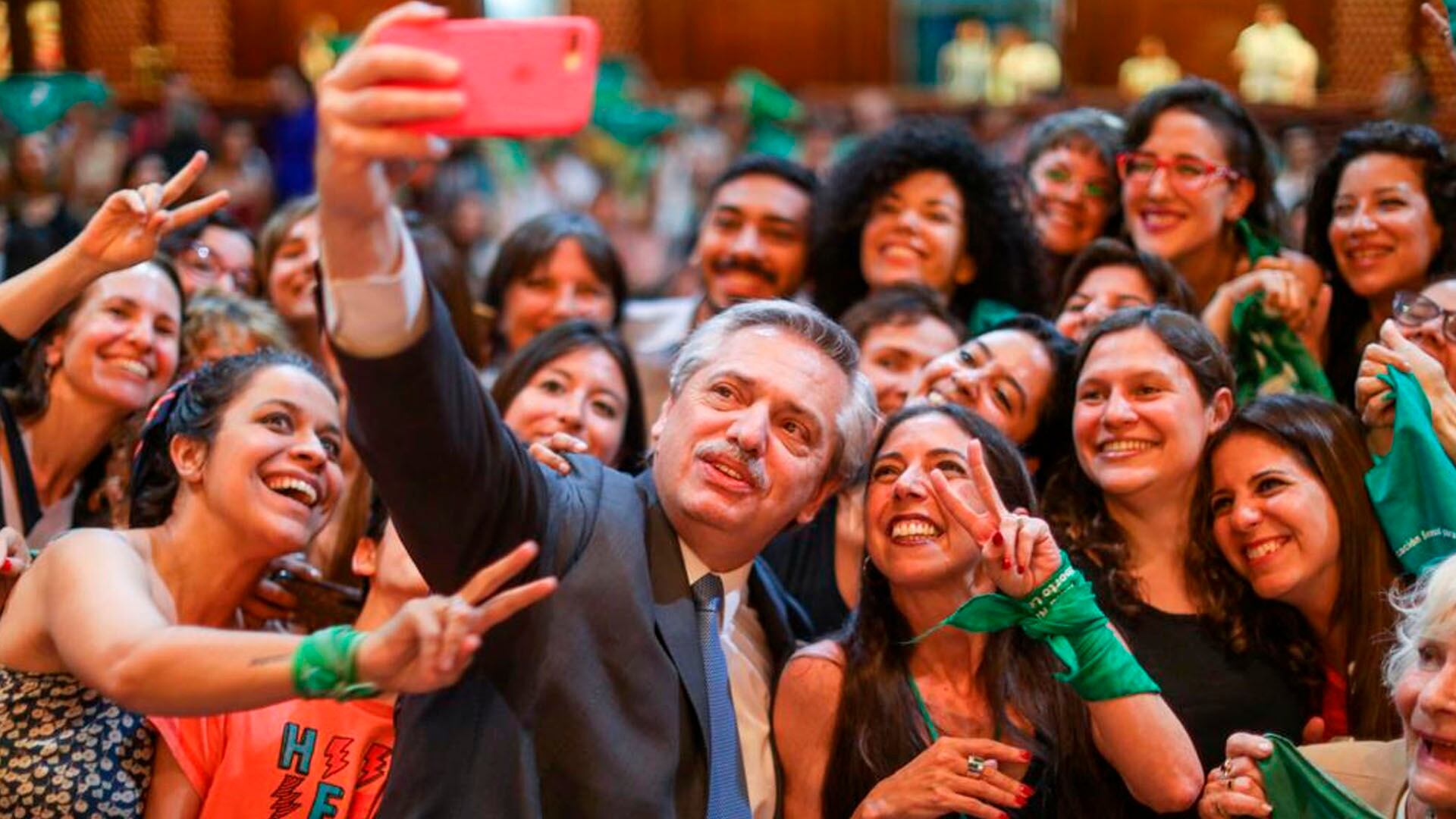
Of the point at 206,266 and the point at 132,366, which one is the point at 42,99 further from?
the point at 132,366

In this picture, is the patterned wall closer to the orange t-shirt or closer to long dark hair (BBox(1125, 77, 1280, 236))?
long dark hair (BBox(1125, 77, 1280, 236))

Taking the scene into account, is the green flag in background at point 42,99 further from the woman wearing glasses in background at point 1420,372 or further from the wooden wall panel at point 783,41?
the woman wearing glasses in background at point 1420,372

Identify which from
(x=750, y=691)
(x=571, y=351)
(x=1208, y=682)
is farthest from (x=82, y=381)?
(x=1208, y=682)

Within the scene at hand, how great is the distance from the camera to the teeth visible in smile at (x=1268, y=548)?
307cm

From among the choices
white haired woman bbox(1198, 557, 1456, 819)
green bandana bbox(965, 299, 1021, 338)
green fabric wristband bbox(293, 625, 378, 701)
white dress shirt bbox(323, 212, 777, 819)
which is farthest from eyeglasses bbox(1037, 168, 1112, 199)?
green fabric wristband bbox(293, 625, 378, 701)

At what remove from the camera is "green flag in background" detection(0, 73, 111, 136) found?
31.8ft

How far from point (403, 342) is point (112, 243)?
139cm

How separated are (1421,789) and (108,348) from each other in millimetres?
2808

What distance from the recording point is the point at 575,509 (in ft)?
7.45

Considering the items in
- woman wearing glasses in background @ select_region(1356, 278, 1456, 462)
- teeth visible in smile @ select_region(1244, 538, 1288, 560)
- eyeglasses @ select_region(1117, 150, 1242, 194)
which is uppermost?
eyeglasses @ select_region(1117, 150, 1242, 194)

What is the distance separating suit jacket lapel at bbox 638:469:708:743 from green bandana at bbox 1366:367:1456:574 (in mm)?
1479

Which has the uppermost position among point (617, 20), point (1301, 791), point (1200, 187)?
point (617, 20)

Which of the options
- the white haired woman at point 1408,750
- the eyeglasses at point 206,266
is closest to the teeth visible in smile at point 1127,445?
the white haired woman at point 1408,750

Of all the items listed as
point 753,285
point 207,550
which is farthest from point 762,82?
point 207,550
